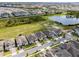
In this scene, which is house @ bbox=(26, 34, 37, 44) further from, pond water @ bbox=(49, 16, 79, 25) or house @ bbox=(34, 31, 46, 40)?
pond water @ bbox=(49, 16, 79, 25)

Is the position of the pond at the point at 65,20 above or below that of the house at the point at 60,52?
above

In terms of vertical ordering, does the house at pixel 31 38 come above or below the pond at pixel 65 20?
below

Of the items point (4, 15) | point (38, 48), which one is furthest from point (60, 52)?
point (4, 15)

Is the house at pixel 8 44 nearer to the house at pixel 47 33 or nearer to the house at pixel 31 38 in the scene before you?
the house at pixel 31 38

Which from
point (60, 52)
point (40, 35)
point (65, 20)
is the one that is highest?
point (65, 20)

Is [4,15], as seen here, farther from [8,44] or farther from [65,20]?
[65,20]

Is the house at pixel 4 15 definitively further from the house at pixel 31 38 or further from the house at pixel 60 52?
the house at pixel 60 52

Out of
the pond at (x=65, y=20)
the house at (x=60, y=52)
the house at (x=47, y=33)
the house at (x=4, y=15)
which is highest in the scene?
the house at (x=4, y=15)

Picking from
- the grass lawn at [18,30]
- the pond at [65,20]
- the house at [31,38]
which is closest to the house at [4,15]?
the grass lawn at [18,30]

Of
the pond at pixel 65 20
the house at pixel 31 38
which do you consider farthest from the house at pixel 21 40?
the pond at pixel 65 20
